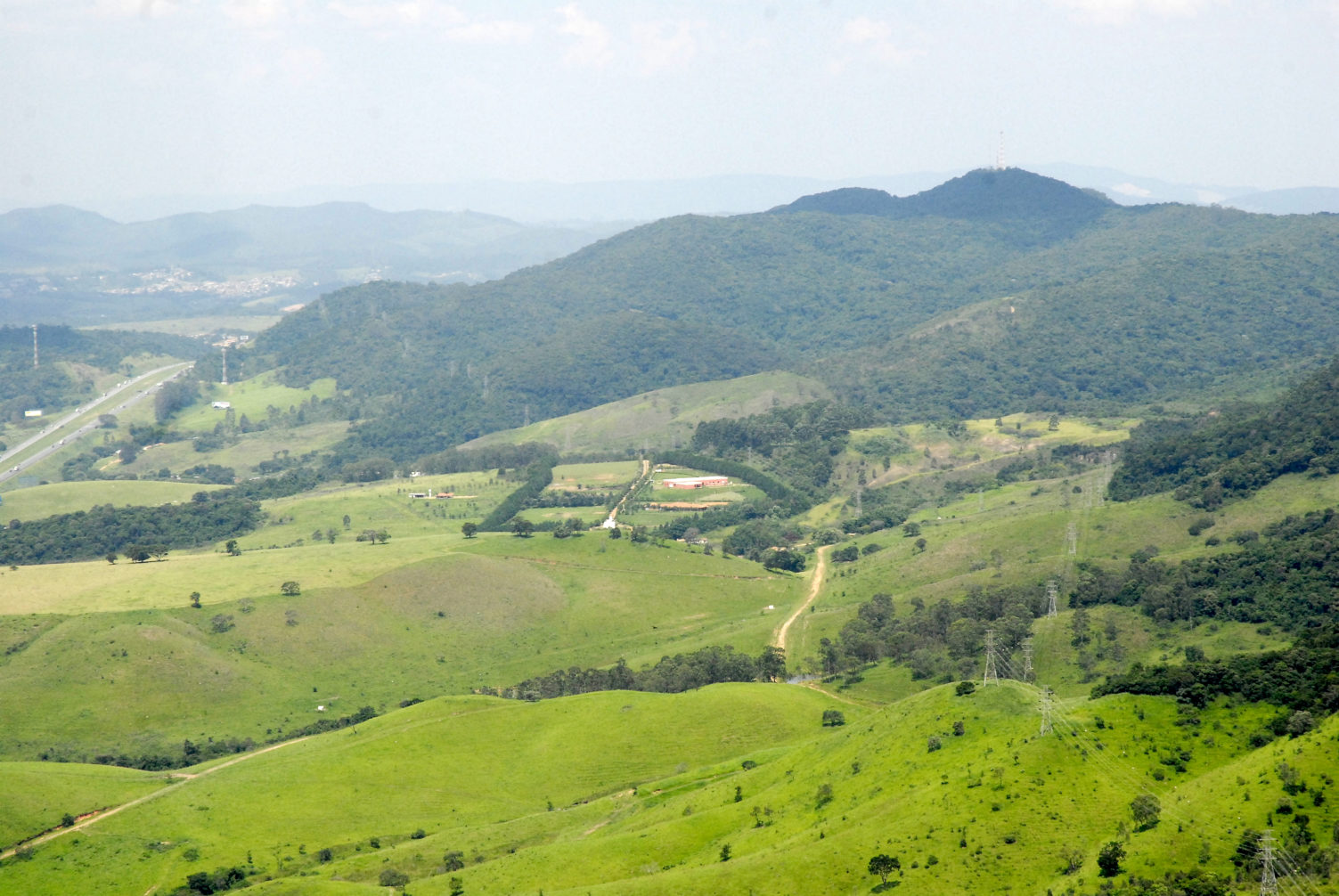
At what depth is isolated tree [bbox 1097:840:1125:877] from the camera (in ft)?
174

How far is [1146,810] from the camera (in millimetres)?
57531

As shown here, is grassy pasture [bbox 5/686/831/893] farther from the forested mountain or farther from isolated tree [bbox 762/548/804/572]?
the forested mountain

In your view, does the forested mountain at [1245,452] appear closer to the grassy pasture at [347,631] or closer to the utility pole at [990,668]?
the grassy pasture at [347,631]

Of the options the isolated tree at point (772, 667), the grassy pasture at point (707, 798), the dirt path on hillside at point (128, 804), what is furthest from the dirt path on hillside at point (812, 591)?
the dirt path on hillside at point (128, 804)

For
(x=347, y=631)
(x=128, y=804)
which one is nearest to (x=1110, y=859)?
(x=128, y=804)

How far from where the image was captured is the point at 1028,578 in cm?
12169

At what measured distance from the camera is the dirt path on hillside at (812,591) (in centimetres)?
12850

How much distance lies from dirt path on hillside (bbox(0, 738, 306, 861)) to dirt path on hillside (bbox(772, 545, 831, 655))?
168 ft

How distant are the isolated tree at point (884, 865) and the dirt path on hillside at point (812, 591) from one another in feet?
213

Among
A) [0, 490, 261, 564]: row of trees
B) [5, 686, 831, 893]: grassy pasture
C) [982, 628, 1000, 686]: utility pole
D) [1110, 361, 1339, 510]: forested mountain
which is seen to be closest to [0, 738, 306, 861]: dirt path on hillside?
[5, 686, 831, 893]: grassy pasture

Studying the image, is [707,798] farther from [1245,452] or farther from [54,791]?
[1245,452]

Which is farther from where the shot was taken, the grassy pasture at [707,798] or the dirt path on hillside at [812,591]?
the dirt path on hillside at [812,591]

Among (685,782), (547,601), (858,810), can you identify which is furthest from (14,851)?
(547,601)

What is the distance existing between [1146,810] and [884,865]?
13.1m
